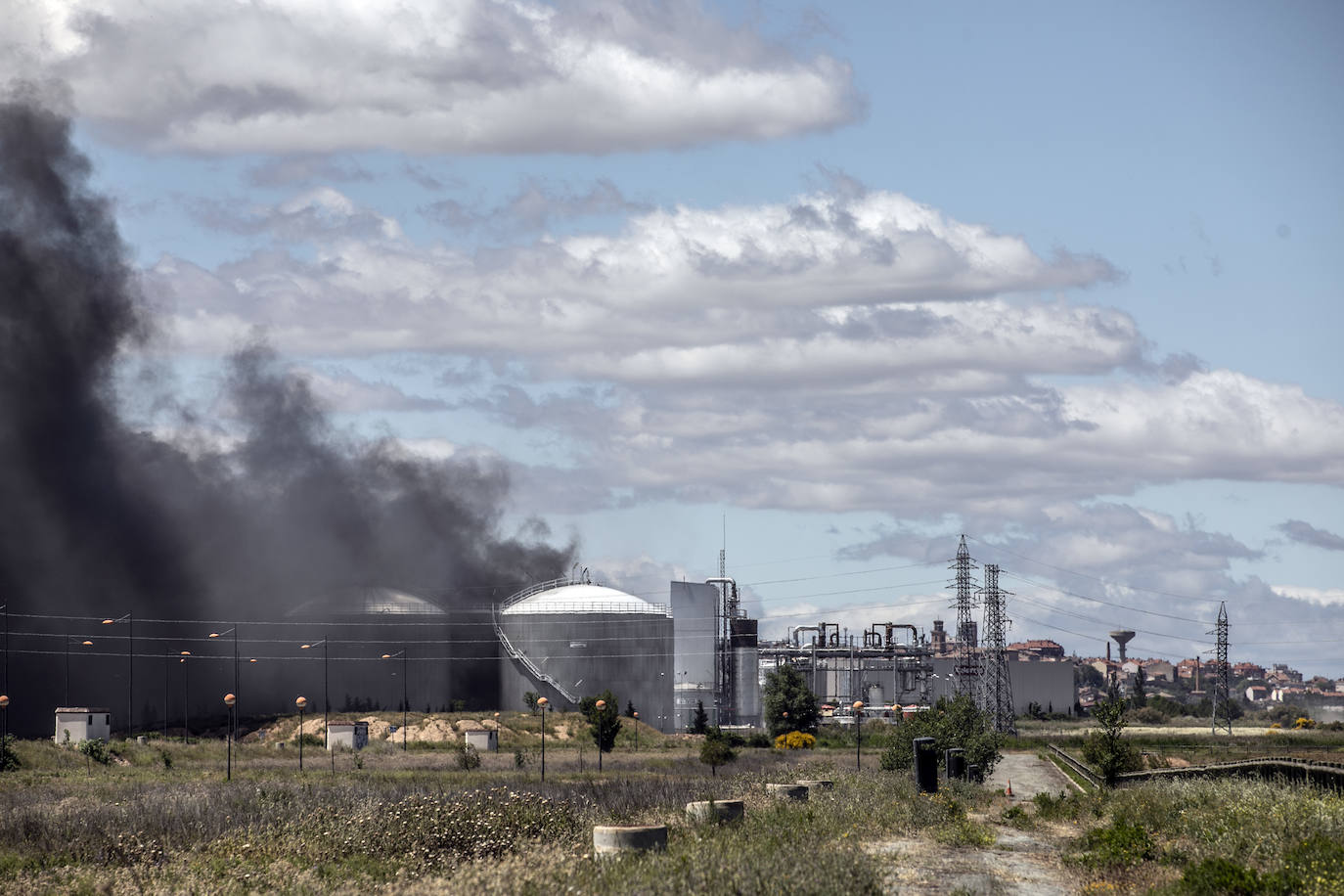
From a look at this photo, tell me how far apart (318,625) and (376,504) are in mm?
30613

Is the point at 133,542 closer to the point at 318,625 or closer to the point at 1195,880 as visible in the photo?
the point at 318,625

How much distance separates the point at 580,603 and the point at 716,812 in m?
95.0

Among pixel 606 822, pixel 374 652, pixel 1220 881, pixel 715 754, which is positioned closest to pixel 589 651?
pixel 374 652

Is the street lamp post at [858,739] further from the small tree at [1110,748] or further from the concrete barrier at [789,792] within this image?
the concrete barrier at [789,792]

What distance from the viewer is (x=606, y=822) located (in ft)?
111

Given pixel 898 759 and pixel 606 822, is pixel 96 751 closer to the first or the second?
pixel 898 759

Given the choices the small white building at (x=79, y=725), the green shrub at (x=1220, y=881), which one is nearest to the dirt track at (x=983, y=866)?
the green shrub at (x=1220, y=881)

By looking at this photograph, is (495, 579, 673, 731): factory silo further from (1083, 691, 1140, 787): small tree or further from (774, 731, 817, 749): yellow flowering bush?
(1083, 691, 1140, 787): small tree

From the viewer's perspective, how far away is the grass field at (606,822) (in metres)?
22.6

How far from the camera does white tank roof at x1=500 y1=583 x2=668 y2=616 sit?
124375 mm

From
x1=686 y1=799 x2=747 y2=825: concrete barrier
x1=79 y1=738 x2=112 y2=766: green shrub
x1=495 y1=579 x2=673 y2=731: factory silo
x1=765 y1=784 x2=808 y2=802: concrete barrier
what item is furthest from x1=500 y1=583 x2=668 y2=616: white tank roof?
x1=686 y1=799 x2=747 y2=825: concrete barrier

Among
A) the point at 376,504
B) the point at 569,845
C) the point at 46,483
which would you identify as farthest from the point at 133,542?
the point at 569,845

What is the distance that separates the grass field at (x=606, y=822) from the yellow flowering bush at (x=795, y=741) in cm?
4313

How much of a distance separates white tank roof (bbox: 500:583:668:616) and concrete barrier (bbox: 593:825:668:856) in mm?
97328
